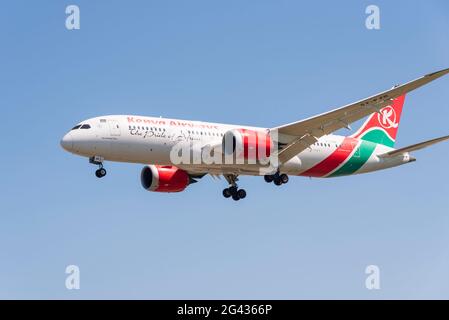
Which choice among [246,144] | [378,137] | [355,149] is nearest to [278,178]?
[246,144]

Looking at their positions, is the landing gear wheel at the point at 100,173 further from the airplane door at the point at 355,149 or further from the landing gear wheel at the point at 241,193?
the airplane door at the point at 355,149

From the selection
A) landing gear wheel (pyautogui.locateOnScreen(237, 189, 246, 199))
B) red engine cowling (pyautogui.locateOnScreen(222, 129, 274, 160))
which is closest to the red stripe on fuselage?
landing gear wheel (pyautogui.locateOnScreen(237, 189, 246, 199))

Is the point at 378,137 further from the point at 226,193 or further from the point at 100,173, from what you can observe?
the point at 100,173

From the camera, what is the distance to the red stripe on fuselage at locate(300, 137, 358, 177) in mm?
55156

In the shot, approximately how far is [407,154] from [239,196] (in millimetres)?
10447

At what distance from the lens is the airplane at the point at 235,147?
49.4 metres

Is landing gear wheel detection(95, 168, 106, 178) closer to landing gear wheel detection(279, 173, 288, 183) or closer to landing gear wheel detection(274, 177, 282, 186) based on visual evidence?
landing gear wheel detection(274, 177, 282, 186)

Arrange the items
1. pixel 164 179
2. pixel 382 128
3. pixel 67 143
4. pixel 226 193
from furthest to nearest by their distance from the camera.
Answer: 1. pixel 382 128
2. pixel 226 193
3. pixel 164 179
4. pixel 67 143

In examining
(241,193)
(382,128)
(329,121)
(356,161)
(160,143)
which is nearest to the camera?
(160,143)

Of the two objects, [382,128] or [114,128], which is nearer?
[114,128]

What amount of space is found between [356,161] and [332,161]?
1.89m

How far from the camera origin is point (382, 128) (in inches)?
2357

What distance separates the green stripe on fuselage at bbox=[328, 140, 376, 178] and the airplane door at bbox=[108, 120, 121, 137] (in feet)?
44.1
